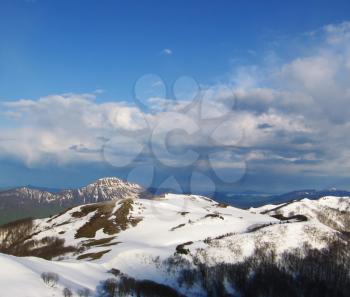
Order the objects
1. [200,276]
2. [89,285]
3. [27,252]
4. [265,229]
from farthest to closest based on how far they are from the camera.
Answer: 1. [27,252]
2. [265,229]
3. [200,276]
4. [89,285]

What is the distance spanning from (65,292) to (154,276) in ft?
197

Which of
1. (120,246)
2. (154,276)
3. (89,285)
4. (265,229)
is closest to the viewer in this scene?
(89,285)

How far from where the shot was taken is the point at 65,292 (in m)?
74.5

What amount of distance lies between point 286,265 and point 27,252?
101 meters

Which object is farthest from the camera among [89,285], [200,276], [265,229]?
[265,229]

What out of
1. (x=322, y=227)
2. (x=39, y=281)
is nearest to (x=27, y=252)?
(x=322, y=227)

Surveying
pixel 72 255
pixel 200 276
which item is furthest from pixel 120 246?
pixel 200 276

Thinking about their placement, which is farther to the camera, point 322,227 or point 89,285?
point 322,227

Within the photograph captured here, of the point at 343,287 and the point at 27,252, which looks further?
the point at 27,252

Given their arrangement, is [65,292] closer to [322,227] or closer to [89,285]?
[89,285]

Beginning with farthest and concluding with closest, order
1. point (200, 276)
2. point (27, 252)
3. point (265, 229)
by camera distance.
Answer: point (27, 252) < point (265, 229) < point (200, 276)

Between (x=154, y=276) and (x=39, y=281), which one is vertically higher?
(x=39, y=281)

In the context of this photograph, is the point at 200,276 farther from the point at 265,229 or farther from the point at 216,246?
the point at 265,229

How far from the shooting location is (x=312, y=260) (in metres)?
162
